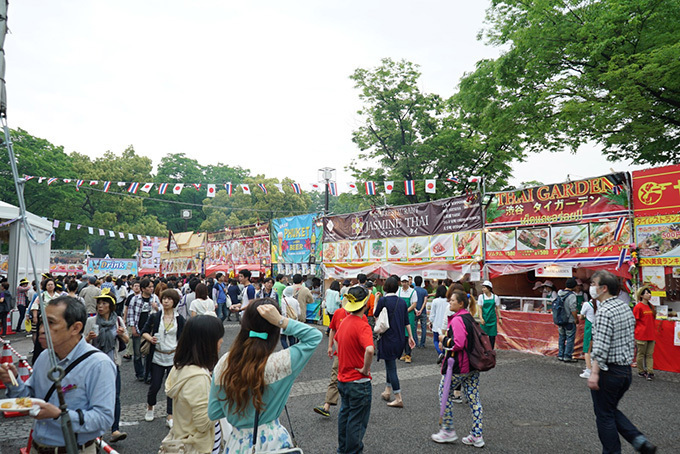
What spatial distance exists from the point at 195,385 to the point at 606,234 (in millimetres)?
10038

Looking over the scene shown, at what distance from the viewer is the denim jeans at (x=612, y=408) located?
411 cm

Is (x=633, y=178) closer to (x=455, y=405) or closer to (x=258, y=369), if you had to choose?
(x=455, y=405)

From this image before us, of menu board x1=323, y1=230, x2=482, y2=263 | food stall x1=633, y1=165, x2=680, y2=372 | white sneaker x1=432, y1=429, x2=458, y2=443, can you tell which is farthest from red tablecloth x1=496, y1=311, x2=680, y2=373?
white sneaker x1=432, y1=429, x2=458, y2=443

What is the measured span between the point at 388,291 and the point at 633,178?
631 centimetres

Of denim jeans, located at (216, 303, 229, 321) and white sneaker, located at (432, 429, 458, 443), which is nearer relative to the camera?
white sneaker, located at (432, 429, 458, 443)

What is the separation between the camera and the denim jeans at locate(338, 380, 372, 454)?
14.0ft

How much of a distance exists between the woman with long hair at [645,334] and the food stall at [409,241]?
437 cm

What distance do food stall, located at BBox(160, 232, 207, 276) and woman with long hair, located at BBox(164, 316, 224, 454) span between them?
29.3 meters

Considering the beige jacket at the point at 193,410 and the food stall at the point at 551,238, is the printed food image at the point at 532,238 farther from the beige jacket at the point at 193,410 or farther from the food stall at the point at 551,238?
the beige jacket at the point at 193,410

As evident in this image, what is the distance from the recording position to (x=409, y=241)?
14.8 meters

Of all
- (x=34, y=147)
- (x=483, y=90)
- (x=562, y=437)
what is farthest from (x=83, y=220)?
(x=562, y=437)

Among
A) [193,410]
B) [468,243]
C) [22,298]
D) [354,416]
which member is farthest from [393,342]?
[22,298]

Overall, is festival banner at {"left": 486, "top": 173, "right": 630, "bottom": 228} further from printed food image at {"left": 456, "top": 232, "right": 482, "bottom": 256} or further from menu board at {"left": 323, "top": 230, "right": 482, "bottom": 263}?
menu board at {"left": 323, "top": 230, "right": 482, "bottom": 263}

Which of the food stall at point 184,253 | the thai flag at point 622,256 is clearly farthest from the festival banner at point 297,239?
the food stall at point 184,253
